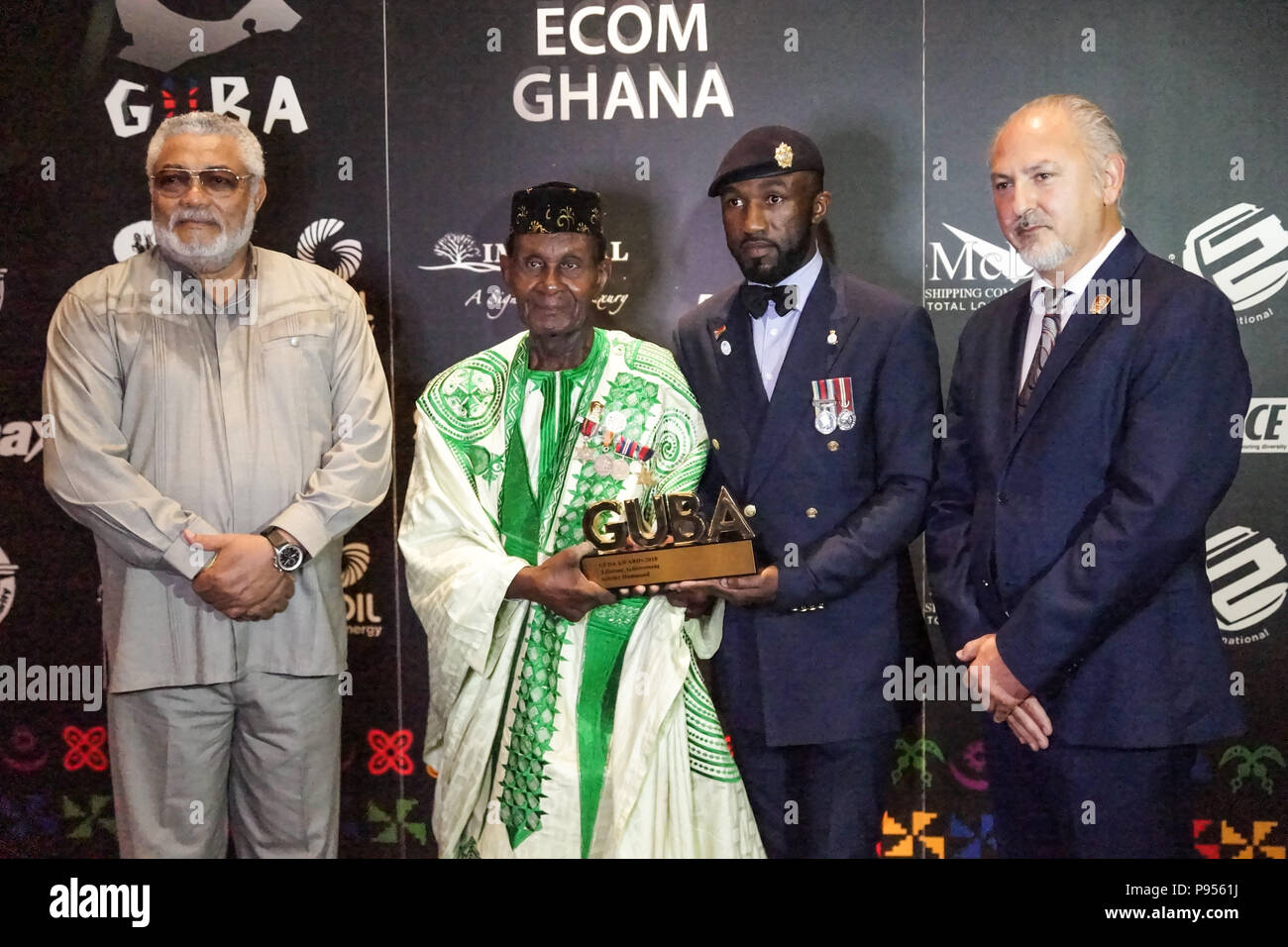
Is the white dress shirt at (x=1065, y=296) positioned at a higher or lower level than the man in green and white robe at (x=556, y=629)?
higher

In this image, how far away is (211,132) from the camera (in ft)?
10.9

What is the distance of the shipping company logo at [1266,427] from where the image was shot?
3492 millimetres

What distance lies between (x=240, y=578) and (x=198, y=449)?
15.5 inches

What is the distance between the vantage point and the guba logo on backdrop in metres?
3.62

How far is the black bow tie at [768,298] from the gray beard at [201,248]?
145 cm

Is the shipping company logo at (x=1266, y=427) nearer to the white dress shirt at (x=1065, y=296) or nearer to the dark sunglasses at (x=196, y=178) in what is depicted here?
the white dress shirt at (x=1065, y=296)

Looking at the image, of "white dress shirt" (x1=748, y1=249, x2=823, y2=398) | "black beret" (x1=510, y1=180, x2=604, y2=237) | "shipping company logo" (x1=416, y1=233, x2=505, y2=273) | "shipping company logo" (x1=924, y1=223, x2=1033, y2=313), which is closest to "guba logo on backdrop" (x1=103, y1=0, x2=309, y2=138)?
"shipping company logo" (x1=416, y1=233, x2=505, y2=273)

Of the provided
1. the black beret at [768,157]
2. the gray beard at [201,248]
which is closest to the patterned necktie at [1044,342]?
the black beret at [768,157]

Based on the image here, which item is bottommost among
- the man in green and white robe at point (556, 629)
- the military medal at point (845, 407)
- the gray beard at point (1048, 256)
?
the man in green and white robe at point (556, 629)

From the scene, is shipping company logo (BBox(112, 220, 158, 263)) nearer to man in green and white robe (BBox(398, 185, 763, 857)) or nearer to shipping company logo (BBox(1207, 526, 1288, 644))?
man in green and white robe (BBox(398, 185, 763, 857))

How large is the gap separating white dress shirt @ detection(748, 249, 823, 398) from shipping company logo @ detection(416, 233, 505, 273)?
0.88 m
